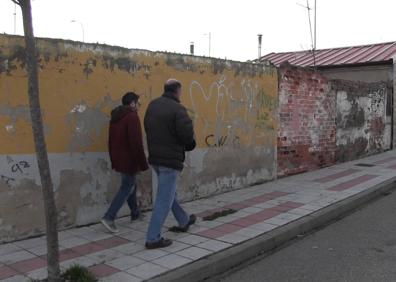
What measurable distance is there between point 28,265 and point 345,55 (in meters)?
17.6

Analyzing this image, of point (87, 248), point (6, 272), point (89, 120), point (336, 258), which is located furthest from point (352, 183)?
point (6, 272)

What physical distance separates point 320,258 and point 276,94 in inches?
193

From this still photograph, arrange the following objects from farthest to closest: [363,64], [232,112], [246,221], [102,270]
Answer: [363,64] → [232,112] → [246,221] → [102,270]

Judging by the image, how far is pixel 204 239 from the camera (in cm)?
595

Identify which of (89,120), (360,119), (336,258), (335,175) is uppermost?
(89,120)

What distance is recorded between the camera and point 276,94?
1002 centimetres

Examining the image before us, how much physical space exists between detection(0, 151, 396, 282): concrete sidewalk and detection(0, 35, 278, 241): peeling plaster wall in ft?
1.12

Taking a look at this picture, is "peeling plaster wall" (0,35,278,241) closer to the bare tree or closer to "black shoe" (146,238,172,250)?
"black shoe" (146,238,172,250)

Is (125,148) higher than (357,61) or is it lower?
lower

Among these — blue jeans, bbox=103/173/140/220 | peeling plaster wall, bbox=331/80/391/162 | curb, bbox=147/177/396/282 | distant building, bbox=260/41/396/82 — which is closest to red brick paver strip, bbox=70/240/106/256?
blue jeans, bbox=103/173/140/220

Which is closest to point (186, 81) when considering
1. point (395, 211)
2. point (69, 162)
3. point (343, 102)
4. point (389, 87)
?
point (69, 162)

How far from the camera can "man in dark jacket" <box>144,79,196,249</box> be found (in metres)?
5.46

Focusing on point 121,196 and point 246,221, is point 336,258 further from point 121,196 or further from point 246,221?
point 121,196

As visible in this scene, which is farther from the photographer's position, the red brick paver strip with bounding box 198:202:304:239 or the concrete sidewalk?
the red brick paver strip with bounding box 198:202:304:239
